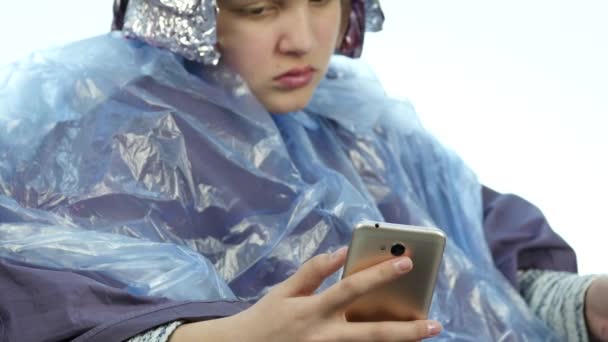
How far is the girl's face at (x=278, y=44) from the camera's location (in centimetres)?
108

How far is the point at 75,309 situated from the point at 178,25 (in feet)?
1.08

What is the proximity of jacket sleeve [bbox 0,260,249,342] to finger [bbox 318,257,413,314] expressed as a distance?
16 cm

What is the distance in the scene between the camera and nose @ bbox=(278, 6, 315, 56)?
3.54 feet

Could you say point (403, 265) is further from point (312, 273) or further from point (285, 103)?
point (285, 103)

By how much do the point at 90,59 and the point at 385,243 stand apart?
480mm

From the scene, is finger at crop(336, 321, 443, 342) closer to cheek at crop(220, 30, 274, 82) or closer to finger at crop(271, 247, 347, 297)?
finger at crop(271, 247, 347, 297)

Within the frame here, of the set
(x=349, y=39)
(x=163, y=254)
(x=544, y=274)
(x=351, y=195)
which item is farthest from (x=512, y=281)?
(x=163, y=254)

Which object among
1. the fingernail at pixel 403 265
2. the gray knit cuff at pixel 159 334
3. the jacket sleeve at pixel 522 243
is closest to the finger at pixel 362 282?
the fingernail at pixel 403 265

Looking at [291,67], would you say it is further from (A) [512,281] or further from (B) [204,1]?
(A) [512,281]

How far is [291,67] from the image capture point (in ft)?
3.61

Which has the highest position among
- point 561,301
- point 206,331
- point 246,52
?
point 246,52

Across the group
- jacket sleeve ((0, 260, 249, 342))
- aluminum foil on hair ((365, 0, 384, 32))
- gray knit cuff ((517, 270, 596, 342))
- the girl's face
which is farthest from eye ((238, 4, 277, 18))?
gray knit cuff ((517, 270, 596, 342))

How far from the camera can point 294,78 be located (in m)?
1.11

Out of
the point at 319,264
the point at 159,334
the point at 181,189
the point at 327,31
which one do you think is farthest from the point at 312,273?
the point at 327,31
